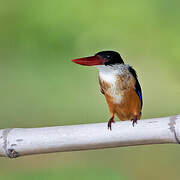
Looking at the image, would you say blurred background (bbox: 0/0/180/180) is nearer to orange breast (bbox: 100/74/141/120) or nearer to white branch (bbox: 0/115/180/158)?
orange breast (bbox: 100/74/141/120)

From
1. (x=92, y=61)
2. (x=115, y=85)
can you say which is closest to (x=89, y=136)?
(x=92, y=61)

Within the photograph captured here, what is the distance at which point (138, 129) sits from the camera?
80cm

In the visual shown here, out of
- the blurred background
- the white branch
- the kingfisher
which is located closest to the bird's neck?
the kingfisher

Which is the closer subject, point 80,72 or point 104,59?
point 104,59

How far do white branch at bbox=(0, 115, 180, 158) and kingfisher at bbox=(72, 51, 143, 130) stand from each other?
0.25m

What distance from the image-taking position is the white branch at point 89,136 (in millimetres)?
793

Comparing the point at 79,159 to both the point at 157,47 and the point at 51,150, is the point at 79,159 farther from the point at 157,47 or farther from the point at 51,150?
the point at 51,150

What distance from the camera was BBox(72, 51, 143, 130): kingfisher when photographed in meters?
1.07

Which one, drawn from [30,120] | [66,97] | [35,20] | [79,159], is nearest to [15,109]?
[30,120]

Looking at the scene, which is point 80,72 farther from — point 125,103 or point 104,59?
point 104,59

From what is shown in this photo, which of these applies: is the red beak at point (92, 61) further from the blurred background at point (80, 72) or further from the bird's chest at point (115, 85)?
the blurred background at point (80, 72)

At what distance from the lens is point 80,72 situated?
Answer: 219cm

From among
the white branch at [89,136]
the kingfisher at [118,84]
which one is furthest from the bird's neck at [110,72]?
the white branch at [89,136]

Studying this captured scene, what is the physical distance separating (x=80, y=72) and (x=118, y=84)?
41.8 inches
